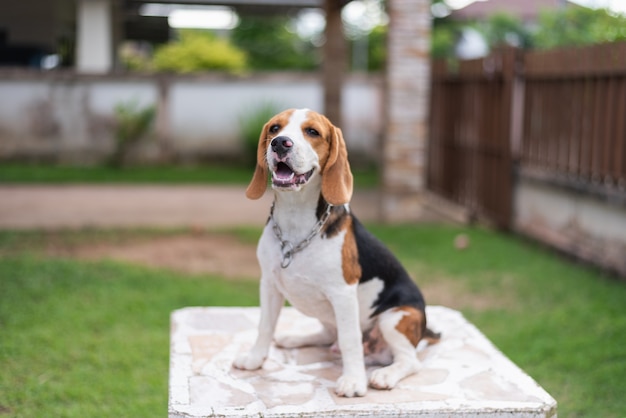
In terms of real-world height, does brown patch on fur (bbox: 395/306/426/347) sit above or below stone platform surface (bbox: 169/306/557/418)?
above

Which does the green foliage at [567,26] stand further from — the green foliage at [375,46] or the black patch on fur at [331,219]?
the green foliage at [375,46]

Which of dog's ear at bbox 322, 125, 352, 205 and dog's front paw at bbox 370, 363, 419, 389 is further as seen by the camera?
dog's front paw at bbox 370, 363, 419, 389

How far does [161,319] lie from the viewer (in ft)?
19.1

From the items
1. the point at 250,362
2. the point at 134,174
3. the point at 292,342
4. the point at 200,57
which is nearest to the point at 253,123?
the point at 134,174

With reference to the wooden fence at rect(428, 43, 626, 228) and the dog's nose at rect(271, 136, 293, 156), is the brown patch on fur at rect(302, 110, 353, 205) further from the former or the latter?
the wooden fence at rect(428, 43, 626, 228)

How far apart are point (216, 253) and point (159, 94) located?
7.59 meters

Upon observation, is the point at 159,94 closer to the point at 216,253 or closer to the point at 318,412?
the point at 216,253

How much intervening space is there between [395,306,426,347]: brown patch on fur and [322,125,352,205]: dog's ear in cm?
61

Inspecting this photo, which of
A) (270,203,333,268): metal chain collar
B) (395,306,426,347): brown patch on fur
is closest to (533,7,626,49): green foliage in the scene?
(395,306,426,347): brown patch on fur

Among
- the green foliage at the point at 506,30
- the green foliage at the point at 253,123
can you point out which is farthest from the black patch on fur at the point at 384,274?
the green foliage at the point at 506,30

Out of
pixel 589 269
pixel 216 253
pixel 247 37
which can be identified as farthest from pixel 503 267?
pixel 247 37

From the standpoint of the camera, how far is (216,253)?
316 inches

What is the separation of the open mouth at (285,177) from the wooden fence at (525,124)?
465 cm

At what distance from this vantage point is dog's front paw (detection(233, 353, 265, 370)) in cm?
365
